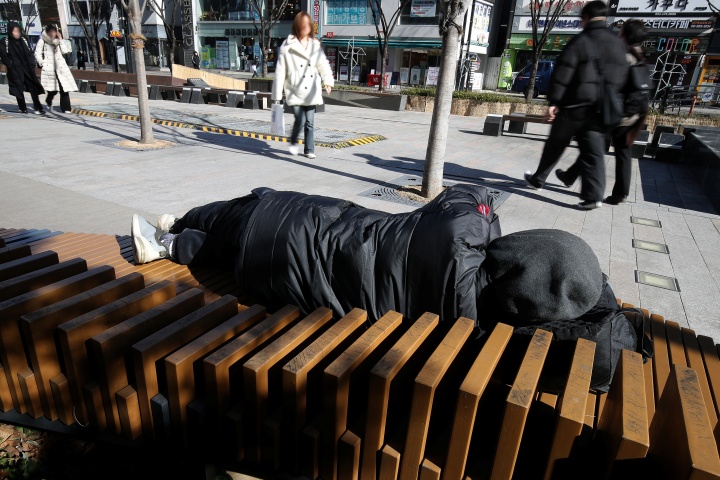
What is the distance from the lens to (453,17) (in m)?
5.41

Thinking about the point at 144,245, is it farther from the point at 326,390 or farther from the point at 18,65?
the point at 18,65

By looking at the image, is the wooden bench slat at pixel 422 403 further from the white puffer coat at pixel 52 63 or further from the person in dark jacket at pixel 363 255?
the white puffer coat at pixel 52 63

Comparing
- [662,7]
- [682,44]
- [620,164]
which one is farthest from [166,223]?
[662,7]

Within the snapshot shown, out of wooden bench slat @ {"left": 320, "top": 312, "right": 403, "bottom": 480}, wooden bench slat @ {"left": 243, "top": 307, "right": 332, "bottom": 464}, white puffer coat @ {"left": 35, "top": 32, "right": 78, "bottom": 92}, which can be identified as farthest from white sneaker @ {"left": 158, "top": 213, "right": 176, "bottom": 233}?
white puffer coat @ {"left": 35, "top": 32, "right": 78, "bottom": 92}

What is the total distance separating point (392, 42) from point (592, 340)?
3634 centimetres

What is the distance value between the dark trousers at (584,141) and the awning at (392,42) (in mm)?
30149

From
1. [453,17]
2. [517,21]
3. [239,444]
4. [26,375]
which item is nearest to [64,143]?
[453,17]

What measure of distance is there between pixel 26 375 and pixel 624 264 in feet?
14.2

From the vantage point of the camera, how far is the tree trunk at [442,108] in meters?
5.48

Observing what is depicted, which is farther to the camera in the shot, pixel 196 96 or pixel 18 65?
pixel 196 96

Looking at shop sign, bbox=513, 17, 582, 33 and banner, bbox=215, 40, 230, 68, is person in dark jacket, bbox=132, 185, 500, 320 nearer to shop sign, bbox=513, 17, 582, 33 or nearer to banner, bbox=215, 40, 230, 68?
shop sign, bbox=513, 17, 582, 33

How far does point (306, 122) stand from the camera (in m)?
7.62

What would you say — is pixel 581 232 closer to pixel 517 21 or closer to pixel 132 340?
pixel 132 340

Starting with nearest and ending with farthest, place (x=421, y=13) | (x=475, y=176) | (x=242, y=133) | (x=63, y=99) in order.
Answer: (x=475, y=176) < (x=242, y=133) < (x=63, y=99) < (x=421, y=13)
